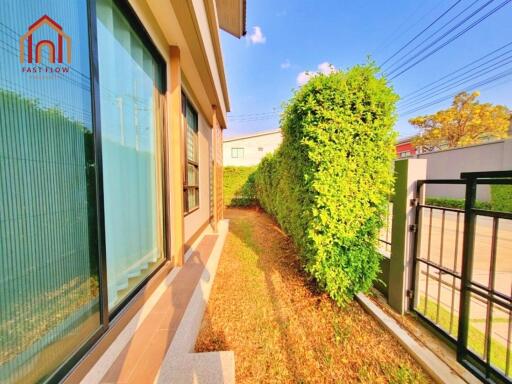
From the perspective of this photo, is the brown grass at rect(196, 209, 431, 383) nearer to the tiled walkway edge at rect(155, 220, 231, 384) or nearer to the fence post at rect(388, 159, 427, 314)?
the tiled walkway edge at rect(155, 220, 231, 384)

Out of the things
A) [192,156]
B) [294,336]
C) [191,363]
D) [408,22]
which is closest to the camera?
[191,363]

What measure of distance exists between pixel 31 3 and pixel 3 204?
106 cm

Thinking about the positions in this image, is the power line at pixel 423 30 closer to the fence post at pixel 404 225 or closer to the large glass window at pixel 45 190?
the fence post at pixel 404 225

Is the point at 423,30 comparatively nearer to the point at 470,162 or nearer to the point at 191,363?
the point at 470,162

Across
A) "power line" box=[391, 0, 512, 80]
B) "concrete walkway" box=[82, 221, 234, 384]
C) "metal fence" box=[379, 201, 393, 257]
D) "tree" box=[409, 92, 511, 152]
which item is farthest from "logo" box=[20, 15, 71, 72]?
"tree" box=[409, 92, 511, 152]

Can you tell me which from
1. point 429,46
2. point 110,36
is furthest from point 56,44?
point 429,46

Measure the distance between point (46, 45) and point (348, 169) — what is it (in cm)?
244

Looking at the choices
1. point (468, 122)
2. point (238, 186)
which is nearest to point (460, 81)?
point (468, 122)

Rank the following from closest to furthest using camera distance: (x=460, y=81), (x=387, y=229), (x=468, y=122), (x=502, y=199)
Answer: (x=387, y=229) → (x=502, y=199) → (x=460, y=81) → (x=468, y=122)

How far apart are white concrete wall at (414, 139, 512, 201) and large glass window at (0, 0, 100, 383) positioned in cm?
1376

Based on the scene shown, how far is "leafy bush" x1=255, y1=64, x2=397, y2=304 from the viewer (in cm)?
220

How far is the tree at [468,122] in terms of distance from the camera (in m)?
15.6

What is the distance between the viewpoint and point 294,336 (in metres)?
1.99

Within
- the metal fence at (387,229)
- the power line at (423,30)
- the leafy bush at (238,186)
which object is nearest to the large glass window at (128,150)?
the metal fence at (387,229)
